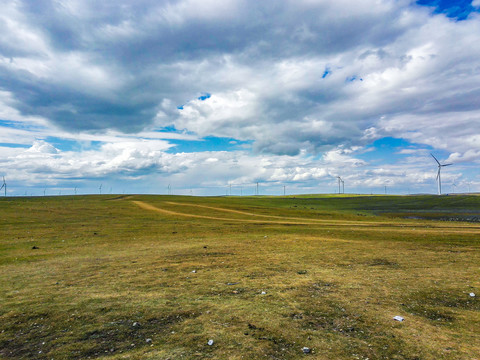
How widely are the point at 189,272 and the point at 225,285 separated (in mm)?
3588

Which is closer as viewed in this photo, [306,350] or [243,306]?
[306,350]

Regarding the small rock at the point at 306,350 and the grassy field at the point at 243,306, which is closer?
the small rock at the point at 306,350

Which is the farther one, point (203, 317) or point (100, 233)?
point (100, 233)

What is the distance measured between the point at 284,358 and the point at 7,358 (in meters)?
7.74

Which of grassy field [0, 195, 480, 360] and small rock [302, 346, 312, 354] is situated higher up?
small rock [302, 346, 312, 354]

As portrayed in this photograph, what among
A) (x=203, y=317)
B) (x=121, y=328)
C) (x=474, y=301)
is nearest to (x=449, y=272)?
(x=474, y=301)

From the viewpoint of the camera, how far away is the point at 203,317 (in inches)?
397

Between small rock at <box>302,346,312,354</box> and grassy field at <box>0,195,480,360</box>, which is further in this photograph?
grassy field at <box>0,195,480,360</box>

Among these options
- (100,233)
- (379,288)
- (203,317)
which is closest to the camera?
(203,317)

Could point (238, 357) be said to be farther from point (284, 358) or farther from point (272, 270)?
point (272, 270)

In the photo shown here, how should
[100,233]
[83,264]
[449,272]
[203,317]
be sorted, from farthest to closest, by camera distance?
[100,233]
[83,264]
[449,272]
[203,317]

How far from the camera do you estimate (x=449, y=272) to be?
15664mm

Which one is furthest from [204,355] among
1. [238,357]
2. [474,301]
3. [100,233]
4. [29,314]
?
[100,233]

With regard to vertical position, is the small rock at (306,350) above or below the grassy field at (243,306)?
above
